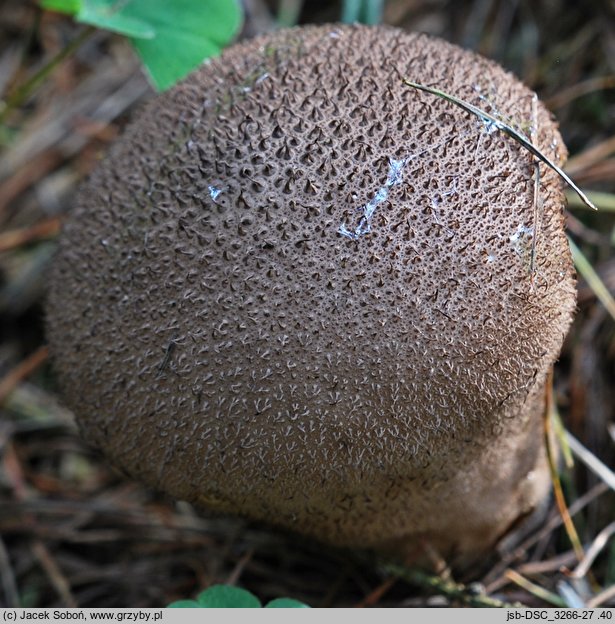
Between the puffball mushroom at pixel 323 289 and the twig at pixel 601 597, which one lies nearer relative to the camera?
the puffball mushroom at pixel 323 289

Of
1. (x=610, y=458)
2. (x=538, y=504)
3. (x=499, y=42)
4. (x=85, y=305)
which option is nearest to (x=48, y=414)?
(x=85, y=305)

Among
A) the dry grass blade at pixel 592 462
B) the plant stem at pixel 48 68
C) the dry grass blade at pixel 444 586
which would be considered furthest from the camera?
the plant stem at pixel 48 68

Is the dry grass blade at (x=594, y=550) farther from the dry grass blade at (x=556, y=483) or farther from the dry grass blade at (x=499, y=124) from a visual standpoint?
the dry grass blade at (x=499, y=124)

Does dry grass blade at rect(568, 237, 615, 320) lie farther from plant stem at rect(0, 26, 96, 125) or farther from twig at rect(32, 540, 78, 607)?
twig at rect(32, 540, 78, 607)

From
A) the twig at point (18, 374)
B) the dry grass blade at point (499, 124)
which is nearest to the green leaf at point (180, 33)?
the dry grass blade at point (499, 124)

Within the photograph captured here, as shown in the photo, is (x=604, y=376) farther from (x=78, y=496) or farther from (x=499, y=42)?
(x=78, y=496)

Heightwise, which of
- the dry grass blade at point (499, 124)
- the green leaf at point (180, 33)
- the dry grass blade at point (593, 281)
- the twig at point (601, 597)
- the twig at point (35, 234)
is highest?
the green leaf at point (180, 33)
